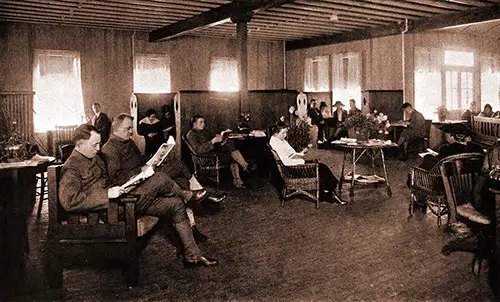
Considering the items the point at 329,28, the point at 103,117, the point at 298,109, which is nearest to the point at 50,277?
the point at 298,109

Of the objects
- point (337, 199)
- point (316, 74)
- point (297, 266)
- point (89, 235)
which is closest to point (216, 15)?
point (337, 199)

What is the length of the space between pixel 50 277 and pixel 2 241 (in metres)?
1.43

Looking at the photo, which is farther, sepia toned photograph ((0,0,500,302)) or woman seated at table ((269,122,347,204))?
woman seated at table ((269,122,347,204))

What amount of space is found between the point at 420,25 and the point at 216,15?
5139 millimetres

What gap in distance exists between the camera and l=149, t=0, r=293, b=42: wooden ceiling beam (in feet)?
29.3

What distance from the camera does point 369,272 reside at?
3914 mm

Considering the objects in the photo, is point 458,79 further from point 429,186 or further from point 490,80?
point 429,186

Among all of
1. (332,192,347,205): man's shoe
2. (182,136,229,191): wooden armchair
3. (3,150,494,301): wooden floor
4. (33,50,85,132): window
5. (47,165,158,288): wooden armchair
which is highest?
(33,50,85,132): window

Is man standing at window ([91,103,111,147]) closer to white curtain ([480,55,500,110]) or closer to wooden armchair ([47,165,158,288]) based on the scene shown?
wooden armchair ([47,165,158,288])

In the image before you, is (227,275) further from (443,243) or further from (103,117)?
(103,117)

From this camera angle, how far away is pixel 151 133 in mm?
9453

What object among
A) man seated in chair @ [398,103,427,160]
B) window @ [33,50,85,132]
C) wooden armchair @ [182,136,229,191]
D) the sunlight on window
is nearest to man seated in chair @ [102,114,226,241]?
wooden armchair @ [182,136,229,191]

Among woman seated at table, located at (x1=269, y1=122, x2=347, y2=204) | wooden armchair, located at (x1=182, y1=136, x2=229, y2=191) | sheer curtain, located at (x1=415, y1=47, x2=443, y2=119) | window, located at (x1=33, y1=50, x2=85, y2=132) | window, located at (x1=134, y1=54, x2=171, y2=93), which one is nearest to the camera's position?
woman seated at table, located at (x1=269, y1=122, x2=347, y2=204)

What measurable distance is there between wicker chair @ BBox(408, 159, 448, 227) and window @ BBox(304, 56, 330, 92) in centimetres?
1068
